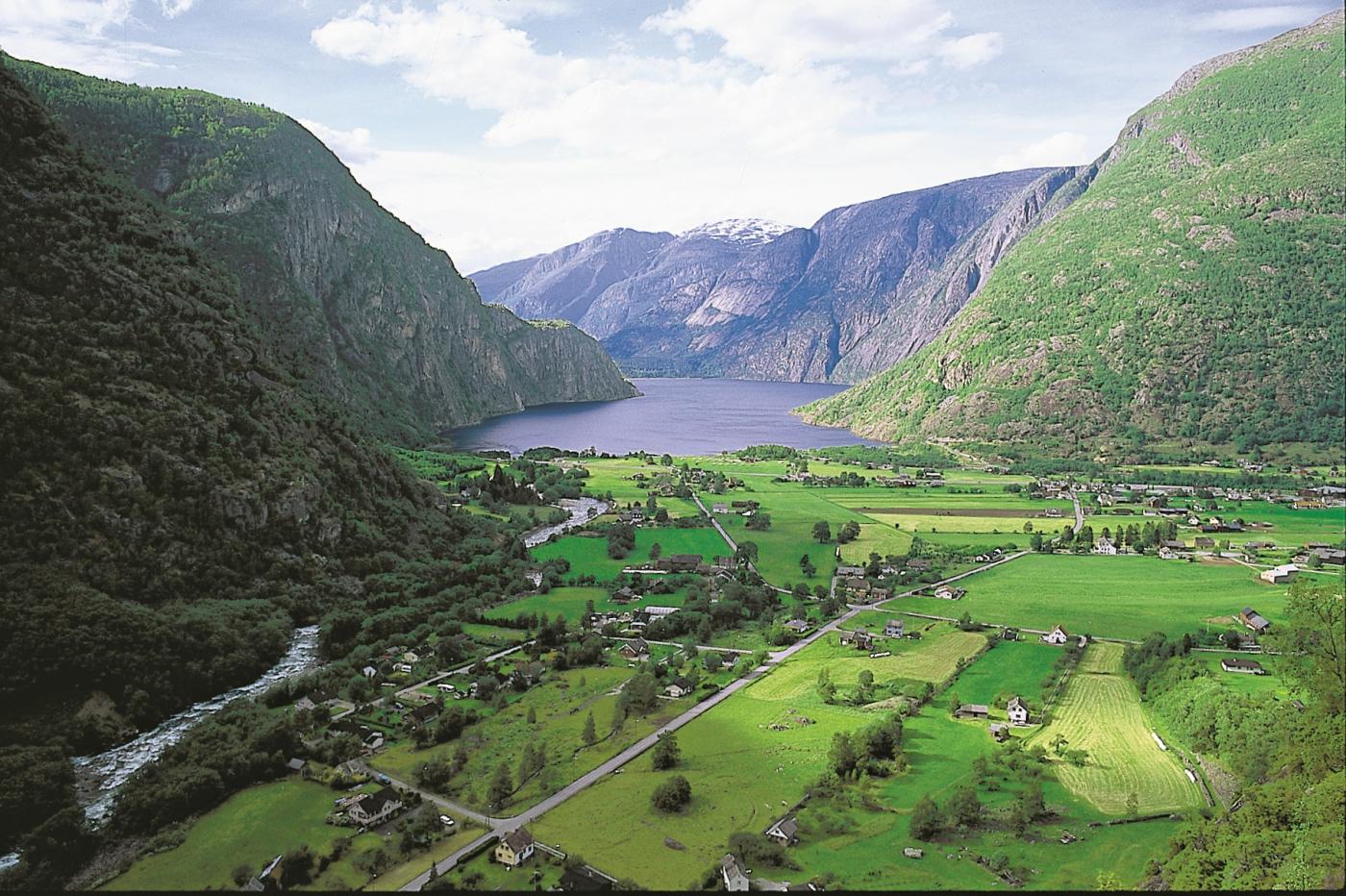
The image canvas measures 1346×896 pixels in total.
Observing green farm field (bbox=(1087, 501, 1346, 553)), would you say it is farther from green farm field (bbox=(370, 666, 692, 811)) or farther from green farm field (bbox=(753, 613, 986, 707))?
green farm field (bbox=(370, 666, 692, 811))

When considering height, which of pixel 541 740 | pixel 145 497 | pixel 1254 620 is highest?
pixel 145 497

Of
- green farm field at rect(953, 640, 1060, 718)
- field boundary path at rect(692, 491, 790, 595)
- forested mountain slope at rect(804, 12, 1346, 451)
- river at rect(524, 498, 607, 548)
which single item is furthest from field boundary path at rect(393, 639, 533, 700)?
forested mountain slope at rect(804, 12, 1346, 451)

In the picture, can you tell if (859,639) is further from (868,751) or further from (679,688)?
(868,751)

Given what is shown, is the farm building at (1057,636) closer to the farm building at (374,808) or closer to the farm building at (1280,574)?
the farm building at (1280,574)

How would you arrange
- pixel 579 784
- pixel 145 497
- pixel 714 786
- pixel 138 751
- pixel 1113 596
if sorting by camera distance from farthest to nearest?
1. pixel 1113 596
2. pixel 145 497
3. pixel 138 751
4. pixel 579 784
5. pixel 714 786

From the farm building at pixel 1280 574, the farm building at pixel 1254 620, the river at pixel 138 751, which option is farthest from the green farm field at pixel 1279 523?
the river at pixel 138 751

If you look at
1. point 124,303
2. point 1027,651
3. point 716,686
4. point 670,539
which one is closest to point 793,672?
point 716,686

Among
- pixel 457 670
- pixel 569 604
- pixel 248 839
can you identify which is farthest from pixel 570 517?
pixel 248 839
